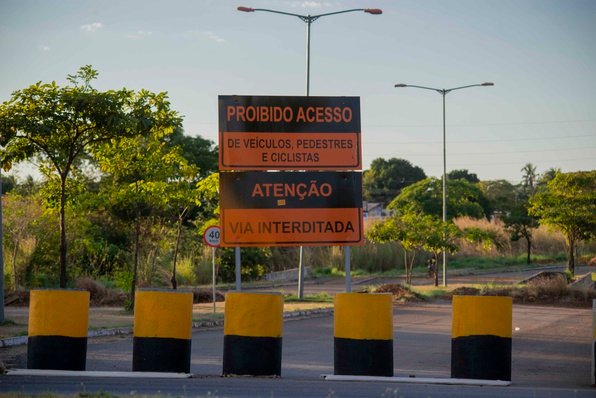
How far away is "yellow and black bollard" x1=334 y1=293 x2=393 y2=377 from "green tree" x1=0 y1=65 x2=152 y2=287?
10205 mm

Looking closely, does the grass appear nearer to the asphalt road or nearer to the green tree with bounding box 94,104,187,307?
the asphalt road

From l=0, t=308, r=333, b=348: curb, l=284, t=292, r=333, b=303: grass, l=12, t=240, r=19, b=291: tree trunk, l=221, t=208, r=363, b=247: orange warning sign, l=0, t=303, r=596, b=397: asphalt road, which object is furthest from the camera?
l=12, t=240, r=19, b=291: tree trunk

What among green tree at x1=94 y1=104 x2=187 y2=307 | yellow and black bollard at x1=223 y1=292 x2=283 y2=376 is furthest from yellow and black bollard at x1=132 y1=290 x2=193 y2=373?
green tree at x1=94 y1=104 x2=187 y2=307

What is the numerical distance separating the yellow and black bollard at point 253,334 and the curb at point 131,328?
590cm

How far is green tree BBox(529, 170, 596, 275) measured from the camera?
38.0 meters

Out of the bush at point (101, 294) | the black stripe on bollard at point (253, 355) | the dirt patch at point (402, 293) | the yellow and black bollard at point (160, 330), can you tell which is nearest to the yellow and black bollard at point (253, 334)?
the black stripe on bollard at point (253, 355)

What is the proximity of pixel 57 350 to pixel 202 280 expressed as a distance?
2714 centimetres

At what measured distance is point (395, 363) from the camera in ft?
46.9

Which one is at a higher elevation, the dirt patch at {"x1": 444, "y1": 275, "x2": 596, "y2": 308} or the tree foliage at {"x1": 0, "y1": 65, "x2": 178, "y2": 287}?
the tree foliage at {"x1": 0, "y1": 65, "x2": 178, "y2": 287}

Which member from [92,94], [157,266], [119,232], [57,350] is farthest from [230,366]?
[119,232]

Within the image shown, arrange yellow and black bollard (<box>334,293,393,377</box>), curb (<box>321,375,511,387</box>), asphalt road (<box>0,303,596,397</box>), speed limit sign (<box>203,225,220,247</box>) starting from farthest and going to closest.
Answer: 1. speed limit sign (<box>203,225,220,247</box>)
2. yellow and black bollard (<box>334,293,393,377</box>)
3. curb (<box>321,375,511,387</box>)
4. asphalt road (<box>0,303,596,397</box>)

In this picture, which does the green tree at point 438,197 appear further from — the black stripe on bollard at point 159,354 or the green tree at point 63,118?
the black stripe on bollard at point 159,354

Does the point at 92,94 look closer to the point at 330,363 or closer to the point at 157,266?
the point at 330,363

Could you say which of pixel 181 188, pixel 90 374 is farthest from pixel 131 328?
pixel 90 374
